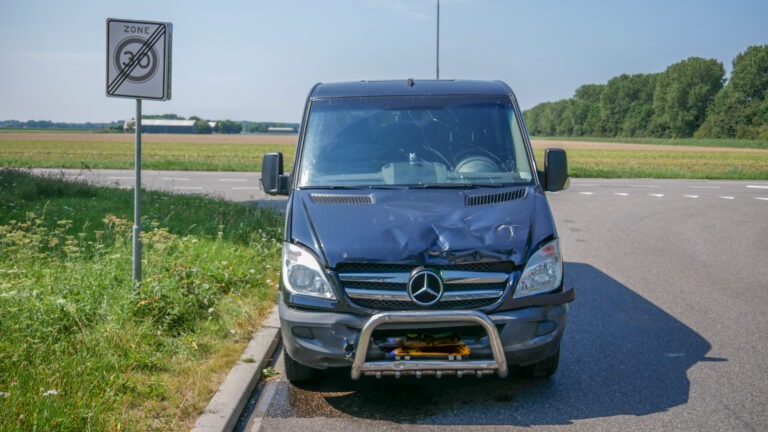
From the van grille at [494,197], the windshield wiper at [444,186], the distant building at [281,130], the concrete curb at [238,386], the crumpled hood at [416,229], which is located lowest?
the concrete curb at [238,386]

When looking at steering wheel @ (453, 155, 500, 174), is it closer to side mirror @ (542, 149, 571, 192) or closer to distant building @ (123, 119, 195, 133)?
side mirror @ (542, 149, 571, 192)

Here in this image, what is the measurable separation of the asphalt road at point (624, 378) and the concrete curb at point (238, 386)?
0.13m

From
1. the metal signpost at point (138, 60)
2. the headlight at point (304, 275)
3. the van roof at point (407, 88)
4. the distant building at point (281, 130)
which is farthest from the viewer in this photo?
the distant building at point (281, 130)

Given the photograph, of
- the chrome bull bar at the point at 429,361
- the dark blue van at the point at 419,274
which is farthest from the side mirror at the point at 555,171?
the chrome bull bar at the point at 429,361

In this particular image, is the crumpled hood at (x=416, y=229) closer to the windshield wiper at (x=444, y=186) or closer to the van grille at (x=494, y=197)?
the van grille at (x=494, y=197)

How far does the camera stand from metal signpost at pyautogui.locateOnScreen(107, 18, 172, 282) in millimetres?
5645

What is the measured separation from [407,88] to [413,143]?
2.06ft

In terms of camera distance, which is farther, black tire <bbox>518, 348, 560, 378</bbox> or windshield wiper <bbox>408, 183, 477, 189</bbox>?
windshield wiper <bbox>408, 183, 477, 189</bbox>

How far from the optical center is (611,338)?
217 inches

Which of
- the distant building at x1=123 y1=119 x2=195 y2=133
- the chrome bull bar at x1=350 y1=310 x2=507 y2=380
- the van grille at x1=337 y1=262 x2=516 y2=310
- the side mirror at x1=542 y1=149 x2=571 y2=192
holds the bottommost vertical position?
the chrome bull bar at x1=350 y1=310 x2=507 y2=380

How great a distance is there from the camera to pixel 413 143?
16.4 ft

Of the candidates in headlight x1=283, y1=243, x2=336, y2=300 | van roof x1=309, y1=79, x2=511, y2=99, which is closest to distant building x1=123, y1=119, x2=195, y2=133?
van roof x1=309, y1=79, x2=511, y2=99

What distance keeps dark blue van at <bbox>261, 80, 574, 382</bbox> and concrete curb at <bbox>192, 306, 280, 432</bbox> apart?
12.2 inches

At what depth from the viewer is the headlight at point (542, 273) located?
3.89 metres
